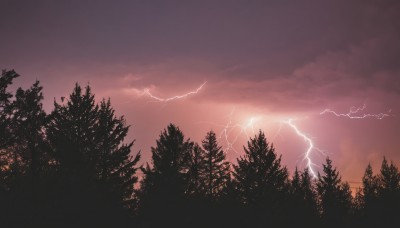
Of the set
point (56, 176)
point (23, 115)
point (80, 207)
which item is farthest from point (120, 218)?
point (23, 115)

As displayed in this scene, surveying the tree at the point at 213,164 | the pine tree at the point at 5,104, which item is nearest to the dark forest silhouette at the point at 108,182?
the pine tree at the point at 5,104

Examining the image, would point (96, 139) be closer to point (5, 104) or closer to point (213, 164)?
point (5, 104)

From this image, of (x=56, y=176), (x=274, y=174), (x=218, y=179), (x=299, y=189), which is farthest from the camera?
(x=218, y=179)

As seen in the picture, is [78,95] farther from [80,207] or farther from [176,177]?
[80,207]

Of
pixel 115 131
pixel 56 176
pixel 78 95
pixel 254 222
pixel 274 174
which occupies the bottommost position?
pixel 254 222

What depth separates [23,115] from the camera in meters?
23.1

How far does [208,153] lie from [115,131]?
19.0 metres

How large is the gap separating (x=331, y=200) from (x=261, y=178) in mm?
14054

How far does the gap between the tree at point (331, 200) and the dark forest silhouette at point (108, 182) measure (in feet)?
0.74

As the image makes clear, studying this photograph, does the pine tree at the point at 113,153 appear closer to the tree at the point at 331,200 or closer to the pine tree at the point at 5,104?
the pine tree at the point at 5,104

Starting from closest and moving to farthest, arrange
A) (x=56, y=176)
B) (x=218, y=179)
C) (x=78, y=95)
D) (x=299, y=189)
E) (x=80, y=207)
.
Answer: (x=80, y=207), (x=56, y=176), (x=78, y=95), (x=299, y=189), (x=218, y=179)

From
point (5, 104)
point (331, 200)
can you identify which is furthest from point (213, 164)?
point (5, 104)

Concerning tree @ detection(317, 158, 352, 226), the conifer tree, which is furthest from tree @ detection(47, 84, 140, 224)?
tree @ detection(317, 158, 352, 226)

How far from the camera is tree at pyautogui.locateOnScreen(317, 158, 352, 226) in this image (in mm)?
33356
